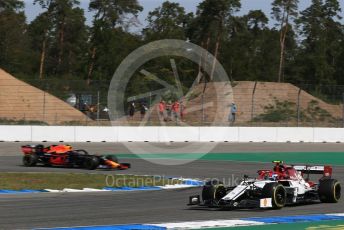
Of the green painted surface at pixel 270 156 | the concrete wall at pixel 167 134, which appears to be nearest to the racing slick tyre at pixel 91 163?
the green painted surface at pixel 270 156

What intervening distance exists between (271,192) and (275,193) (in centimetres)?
9

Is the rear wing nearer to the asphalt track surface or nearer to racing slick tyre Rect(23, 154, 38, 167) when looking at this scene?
the asphalt track surface

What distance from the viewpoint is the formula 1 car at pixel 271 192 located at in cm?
1282

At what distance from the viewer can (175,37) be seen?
282 feet

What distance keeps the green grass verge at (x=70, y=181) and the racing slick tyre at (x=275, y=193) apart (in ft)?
17.7

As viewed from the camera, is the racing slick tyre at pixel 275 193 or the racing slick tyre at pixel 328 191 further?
the racing slick tyre at pixel 328 191

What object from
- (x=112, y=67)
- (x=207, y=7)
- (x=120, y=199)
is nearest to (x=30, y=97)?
(x=120, y=199)

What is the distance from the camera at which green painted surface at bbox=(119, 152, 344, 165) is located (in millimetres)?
28766

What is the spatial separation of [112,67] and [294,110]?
35.4 m

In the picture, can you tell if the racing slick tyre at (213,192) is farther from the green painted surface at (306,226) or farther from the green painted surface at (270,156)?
the green painted surface at (270,156)

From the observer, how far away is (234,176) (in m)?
21.0

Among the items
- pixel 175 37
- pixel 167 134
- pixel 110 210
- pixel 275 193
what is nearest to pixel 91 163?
pixel 110 210

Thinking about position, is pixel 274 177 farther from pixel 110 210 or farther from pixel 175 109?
pixel 175 109
